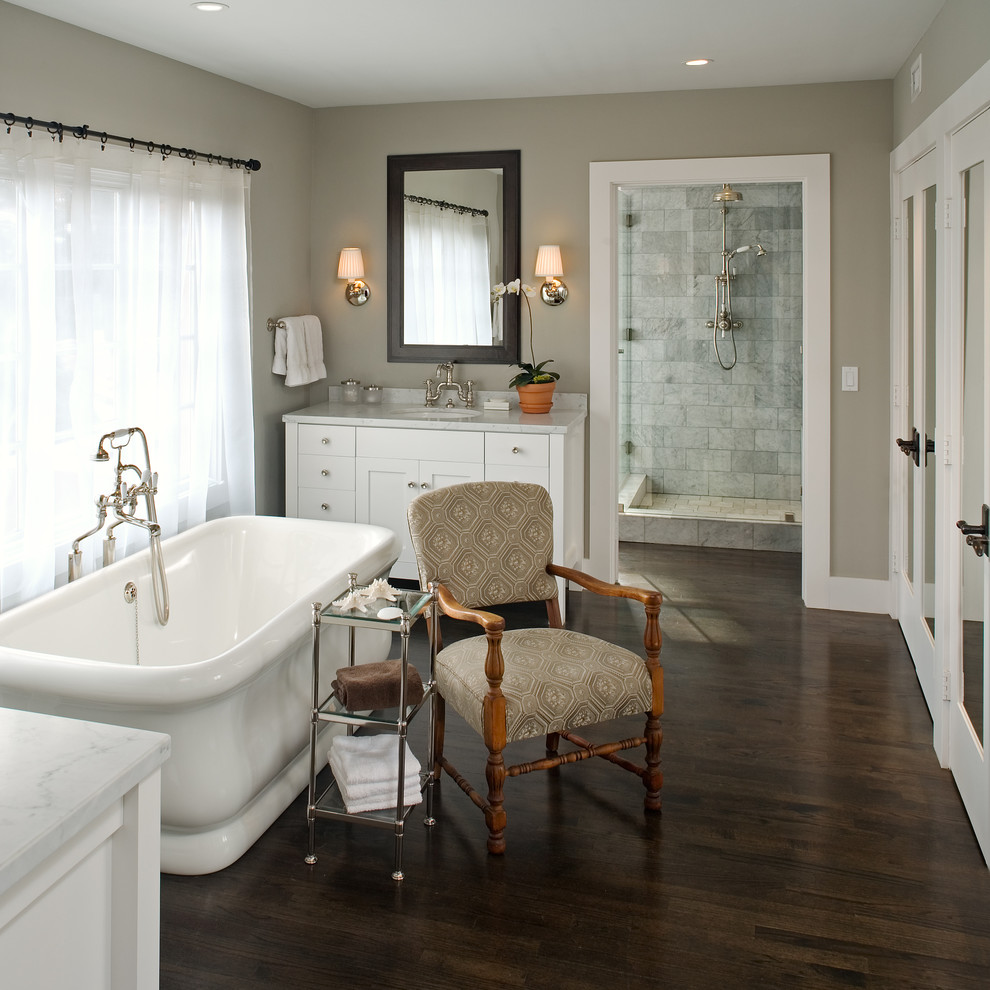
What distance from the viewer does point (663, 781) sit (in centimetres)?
305

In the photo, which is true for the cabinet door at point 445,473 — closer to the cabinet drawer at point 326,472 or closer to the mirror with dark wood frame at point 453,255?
the cabinet drawer at point 326,472

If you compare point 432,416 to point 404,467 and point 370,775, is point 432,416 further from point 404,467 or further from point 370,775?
point 370,775

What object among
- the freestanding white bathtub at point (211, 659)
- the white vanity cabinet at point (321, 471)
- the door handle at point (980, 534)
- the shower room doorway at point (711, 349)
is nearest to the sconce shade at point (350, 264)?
the white vanity cabinet at point (321, 471)

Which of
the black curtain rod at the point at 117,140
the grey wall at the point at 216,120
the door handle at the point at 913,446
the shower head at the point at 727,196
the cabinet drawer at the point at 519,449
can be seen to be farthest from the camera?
the shower head at the point at 727,196

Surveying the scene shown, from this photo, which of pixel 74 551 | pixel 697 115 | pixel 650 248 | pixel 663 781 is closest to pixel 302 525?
pixel 74 551

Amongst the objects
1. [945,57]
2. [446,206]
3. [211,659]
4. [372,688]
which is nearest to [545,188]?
[446,206]

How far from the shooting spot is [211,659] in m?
2.53

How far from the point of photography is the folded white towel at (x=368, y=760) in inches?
106

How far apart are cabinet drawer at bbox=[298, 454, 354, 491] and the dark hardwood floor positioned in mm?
1760

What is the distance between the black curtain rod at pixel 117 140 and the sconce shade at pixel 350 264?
737 mm

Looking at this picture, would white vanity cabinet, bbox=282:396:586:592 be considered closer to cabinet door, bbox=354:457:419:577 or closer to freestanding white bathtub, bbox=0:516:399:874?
cabinet door, bbox=354:457:419:577

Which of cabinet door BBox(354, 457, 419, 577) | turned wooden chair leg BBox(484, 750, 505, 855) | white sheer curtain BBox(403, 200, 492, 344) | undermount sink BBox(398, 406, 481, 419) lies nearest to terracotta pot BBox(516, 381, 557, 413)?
undermount sink BBox(398, 406, 481, 419)

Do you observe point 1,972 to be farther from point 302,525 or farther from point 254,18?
point 254,18

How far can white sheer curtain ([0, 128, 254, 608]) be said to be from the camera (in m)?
3.29
